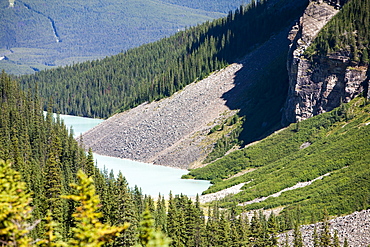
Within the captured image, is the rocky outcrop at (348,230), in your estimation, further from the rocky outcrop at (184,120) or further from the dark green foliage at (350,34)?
the rocky outcrop at (184,120)

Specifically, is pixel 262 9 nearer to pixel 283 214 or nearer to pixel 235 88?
pixel 235 88

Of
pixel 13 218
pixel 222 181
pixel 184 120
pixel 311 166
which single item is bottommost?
pixel 13 218

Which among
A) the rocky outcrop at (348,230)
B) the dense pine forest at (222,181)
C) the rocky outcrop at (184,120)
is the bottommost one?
the rocky outcrop at (348,230)

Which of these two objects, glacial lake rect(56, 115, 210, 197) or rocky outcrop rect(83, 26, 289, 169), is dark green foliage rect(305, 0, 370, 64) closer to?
rocky outcrop rect(83, 26, 289, 169)

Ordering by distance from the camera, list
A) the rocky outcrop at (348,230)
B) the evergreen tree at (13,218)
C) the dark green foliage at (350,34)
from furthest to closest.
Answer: the dark green foliage at (350,34), the rocky outcrop at (348,230), the evergreen tree at (13,218)

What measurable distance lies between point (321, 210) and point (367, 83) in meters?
42.8

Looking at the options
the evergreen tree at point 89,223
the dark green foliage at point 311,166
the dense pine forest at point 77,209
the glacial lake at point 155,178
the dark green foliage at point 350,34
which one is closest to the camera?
the evergreen tree at point 89,223

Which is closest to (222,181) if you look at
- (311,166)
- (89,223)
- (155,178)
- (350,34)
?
(155,178)

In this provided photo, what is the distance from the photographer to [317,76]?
405ft

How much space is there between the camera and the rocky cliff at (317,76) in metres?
117

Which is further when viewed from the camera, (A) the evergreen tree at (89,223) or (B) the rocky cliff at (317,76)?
(B) the rocky cliff at (317,76)

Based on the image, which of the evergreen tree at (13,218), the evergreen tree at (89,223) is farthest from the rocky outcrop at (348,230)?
the evergreen tree at (13,218)

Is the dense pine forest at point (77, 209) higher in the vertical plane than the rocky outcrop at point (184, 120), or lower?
lower

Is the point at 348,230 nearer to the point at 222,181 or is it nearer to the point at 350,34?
the point at 222,181
